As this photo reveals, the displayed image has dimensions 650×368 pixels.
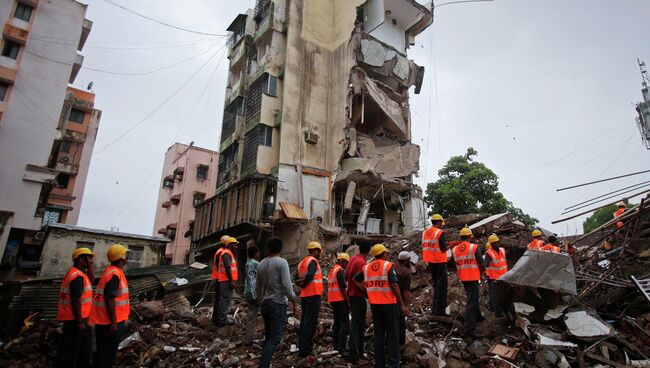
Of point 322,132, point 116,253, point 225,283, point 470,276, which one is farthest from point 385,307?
point 322,132

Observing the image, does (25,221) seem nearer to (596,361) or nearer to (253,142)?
(253,142)

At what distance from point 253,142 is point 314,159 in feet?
12.4

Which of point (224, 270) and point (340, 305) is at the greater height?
point (224, 270)

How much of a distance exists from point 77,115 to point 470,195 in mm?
31308

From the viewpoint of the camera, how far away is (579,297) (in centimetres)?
634

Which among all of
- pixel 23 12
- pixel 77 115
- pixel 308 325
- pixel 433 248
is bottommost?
pixel 308 325

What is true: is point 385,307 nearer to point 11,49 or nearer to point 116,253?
point 116,253

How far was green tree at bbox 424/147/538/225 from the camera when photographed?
22.6 metres

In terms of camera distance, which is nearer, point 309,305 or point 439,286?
point 309,305

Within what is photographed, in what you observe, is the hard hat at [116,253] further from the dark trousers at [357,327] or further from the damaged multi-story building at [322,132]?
the damaged multi-story building at [322,132]

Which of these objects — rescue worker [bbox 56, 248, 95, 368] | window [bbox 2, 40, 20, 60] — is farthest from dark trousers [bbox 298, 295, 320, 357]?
window [bbox 2, 40, 20, 60]

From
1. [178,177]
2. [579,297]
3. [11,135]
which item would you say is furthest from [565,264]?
[178,177]

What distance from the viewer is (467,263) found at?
6.57 metres

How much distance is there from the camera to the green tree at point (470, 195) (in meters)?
22.6
